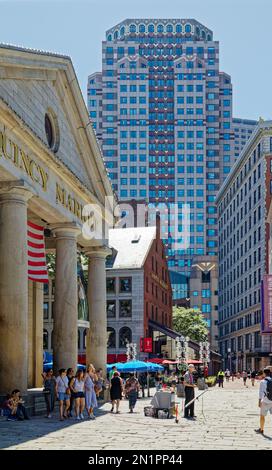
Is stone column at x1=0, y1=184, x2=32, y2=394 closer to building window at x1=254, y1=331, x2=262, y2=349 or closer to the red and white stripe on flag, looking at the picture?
the red and white stripe on flag

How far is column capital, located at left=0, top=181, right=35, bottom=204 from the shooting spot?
2588cm

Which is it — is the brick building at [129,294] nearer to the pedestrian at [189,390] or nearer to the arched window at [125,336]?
the arched window at [125,336]

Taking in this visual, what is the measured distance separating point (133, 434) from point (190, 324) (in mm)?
107813

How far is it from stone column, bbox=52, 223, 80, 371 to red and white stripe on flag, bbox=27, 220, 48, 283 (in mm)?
719

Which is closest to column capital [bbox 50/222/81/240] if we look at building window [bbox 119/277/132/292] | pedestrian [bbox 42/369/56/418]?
pedestrian [bbox 42/369/56/418]

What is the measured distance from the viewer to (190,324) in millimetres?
128375

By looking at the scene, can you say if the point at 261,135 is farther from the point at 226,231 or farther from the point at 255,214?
the point at 226,231

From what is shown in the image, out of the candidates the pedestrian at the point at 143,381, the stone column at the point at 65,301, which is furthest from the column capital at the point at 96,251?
the pedestrian at the point at 143,381

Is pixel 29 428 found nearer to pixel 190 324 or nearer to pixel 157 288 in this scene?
pixel 157 288

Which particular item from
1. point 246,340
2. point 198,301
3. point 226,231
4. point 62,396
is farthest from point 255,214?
point 62,396

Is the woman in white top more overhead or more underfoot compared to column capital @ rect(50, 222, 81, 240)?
more underfoot

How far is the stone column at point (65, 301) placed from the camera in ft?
106

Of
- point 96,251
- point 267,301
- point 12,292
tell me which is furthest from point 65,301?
point 267,301

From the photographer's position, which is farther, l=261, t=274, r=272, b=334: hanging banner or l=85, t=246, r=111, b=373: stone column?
l=261, t=274, r=272, b=334: hanging banner
